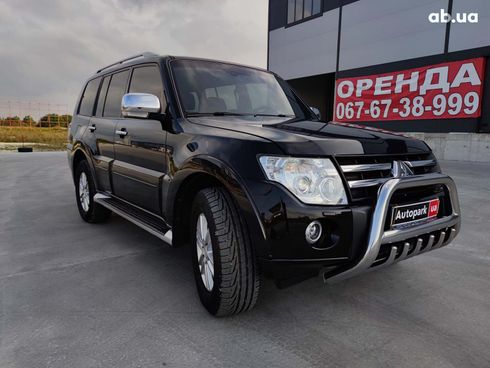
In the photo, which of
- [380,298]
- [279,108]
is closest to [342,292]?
[380,298]

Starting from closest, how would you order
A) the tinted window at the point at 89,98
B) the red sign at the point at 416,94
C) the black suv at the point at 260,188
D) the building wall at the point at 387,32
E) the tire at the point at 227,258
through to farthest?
the black suv at the point at 260,188
the tire at the point at 227,258
the tinted window at the point at 89,98
the red sign at the point at 416,94
the building wall at the point at 387,32

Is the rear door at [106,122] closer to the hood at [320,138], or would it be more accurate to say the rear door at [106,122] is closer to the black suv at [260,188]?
the black suv at [260,188]

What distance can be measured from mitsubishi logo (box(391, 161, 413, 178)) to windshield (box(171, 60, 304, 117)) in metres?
1.21

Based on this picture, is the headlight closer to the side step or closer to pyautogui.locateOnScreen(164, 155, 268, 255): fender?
pyautogui.locateOnScreen(164, 155, 268, 255): fender

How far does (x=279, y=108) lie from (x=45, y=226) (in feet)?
9.86

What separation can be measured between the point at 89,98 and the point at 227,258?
3285 millimetres

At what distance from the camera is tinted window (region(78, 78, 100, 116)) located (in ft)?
13.8

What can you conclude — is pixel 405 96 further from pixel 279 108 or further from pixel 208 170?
pixel 208 170

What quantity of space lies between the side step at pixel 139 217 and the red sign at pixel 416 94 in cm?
1125

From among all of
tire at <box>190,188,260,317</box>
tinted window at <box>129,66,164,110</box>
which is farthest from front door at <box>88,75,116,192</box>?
tire at <box>190,188,260,317</box>

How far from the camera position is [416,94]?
1248 cm

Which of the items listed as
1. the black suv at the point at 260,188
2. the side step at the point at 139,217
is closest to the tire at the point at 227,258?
the black suv at the point at 260,188

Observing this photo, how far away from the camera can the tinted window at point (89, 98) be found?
4.19m

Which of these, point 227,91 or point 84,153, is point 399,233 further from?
point 84,153
